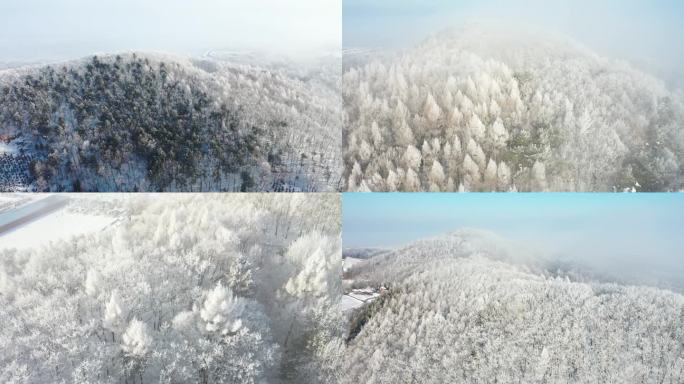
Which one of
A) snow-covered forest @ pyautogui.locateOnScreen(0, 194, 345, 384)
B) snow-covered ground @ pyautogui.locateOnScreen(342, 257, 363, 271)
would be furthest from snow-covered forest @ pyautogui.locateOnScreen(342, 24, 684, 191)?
snow-covered forest @ pyautogui.locateOnScreen(0, 194, 345, 384)

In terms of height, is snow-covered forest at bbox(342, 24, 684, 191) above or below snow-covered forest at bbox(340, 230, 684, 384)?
above

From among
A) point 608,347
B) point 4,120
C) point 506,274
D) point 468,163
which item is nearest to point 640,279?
point 608,347

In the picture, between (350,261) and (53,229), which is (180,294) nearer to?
(53,229)

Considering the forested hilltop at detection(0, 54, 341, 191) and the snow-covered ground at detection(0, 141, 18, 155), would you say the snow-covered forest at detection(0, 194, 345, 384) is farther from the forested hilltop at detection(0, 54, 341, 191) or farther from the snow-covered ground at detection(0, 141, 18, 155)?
the snow-covered ground at detection(0, 141, 18, 155)

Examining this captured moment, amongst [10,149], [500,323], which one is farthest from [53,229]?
[500,323]

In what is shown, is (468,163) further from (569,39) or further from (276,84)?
(276,84)

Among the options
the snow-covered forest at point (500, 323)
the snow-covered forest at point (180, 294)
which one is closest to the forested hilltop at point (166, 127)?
the snow-covered forest at point (180, 294)
